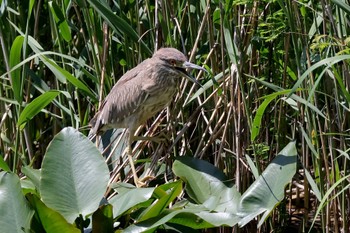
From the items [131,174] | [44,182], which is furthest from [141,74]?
[44,182]

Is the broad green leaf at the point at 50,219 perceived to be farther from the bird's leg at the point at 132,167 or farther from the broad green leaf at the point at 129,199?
the bird's leg at the point at 132,167

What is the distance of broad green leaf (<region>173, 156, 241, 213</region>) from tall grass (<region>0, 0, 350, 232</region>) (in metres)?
0.09

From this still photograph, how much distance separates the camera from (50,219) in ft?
11.1

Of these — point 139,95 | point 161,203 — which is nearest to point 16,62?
point 139,95

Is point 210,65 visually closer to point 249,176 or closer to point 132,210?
point 249,176

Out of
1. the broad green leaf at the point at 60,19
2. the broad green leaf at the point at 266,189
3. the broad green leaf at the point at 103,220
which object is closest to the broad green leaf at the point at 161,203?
the broad green leaf at the point at 103,220

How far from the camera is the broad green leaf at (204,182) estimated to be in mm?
3723

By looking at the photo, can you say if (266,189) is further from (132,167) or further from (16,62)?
(16,62)

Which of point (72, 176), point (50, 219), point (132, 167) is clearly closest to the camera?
point (50, 219)

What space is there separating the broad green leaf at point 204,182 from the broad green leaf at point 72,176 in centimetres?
38

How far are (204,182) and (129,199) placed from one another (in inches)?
15.3

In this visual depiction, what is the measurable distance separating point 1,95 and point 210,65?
1.09 meters

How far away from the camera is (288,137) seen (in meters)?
4.07

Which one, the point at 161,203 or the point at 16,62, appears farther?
the point at 16,62
